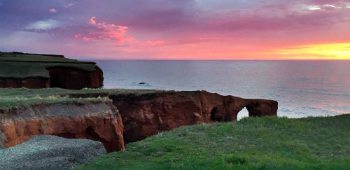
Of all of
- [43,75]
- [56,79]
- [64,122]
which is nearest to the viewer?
[64,122]

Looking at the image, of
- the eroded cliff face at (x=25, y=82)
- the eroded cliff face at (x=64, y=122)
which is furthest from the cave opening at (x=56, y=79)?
the eroded cliff face at (x=64, y=122)

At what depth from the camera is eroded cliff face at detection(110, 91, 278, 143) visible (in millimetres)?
26953

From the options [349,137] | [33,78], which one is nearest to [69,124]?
[349,137]

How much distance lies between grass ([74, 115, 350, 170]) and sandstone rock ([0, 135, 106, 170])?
0.91 meters

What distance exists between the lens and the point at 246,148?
12586 millimetres

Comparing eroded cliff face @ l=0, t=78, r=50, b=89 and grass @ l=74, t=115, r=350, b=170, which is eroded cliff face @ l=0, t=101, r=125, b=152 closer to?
grass @ l=74, t=115, r=350, b=170

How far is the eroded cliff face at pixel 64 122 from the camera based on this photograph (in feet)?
47.9

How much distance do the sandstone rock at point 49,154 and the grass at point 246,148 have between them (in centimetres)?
91

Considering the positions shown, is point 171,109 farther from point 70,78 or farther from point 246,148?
point 70,78

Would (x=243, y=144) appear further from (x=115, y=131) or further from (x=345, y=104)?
(x=345, y=104)

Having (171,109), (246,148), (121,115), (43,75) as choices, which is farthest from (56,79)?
(246,148)

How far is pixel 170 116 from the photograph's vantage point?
1151 inches

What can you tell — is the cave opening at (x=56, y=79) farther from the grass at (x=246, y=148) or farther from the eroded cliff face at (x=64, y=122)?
the grass at (x=246, y=148)

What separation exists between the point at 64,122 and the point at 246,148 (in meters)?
10.1
